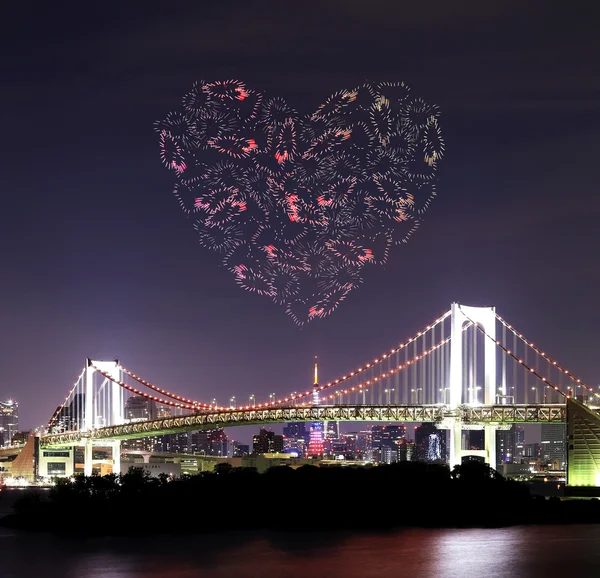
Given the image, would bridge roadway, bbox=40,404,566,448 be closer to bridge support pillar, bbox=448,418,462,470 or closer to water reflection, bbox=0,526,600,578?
bridge support pillar, bbox=448,418,462,470

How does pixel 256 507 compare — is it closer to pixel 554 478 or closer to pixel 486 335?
pixel 486 335

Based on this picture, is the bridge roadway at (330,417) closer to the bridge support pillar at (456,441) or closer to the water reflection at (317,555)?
the bridge support pillar at (456,441)

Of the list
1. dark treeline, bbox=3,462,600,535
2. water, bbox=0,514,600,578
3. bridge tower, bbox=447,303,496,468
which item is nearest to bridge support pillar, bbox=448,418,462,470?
bridge tower, bbox=447,303,496,468

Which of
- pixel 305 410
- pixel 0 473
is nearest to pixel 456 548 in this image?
pixel 305 410

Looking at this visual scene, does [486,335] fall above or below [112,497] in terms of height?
above

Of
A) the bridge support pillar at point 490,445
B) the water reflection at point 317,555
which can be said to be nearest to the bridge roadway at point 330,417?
the bridge support pillar at point 490,445

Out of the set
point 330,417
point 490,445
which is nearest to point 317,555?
point 490,445
